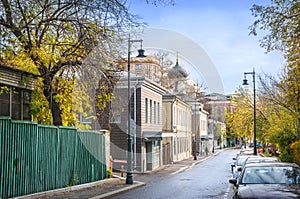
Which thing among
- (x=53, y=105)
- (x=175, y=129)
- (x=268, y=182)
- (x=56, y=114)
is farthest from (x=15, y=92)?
(x=175, y=129)

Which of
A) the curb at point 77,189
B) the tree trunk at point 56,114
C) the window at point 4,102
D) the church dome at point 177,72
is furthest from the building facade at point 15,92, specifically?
the church dome at point 177,72

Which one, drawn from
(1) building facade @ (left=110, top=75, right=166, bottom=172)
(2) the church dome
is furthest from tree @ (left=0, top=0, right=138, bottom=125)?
(2) the church dome

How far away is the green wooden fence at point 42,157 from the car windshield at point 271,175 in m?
7.02

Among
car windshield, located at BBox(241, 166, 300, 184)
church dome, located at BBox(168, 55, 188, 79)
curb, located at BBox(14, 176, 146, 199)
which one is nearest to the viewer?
car windshield, located at BBox(241, 166, 300, 184)

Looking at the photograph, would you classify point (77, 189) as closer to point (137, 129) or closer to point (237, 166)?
point (237, 166)

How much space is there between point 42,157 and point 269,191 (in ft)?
29.2

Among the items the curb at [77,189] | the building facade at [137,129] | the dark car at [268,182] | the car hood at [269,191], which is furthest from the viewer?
the building facade at [137,129]

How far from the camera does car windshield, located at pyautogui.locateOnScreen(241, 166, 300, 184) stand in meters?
11.1

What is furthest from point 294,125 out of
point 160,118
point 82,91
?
point 82,91

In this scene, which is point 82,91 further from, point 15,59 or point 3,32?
point 3,32

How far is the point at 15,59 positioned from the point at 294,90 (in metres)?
13.5

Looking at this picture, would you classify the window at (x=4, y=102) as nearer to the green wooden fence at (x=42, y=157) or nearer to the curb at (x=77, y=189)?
the green wooden fence at (x=42, y=157)

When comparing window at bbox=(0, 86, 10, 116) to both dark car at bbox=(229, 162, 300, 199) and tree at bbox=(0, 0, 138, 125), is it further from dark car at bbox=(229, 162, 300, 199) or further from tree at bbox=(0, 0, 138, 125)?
dark car at bbox=(229, 162, 300, 199)

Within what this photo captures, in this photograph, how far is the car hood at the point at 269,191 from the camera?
30.7ft
